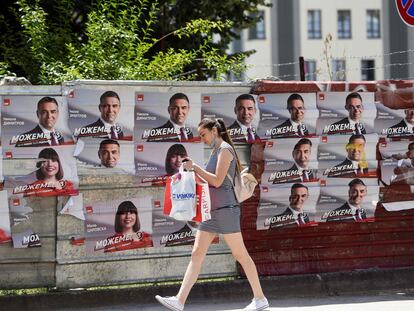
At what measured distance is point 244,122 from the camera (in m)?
7.69

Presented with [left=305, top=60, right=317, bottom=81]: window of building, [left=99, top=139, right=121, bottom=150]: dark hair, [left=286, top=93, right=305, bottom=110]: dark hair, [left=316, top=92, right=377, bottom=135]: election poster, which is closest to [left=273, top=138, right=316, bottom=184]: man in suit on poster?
[left=316, top=92, right=377, bottom=135]: election poster

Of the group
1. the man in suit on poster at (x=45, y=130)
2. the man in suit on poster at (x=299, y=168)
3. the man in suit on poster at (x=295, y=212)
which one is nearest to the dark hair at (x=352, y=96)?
the man in suit on poster at (x=299, y=168)

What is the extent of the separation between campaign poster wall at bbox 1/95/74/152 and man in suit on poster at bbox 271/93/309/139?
221cm

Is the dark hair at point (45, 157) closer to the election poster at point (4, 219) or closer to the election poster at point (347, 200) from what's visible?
the election poster at point (4, 219)

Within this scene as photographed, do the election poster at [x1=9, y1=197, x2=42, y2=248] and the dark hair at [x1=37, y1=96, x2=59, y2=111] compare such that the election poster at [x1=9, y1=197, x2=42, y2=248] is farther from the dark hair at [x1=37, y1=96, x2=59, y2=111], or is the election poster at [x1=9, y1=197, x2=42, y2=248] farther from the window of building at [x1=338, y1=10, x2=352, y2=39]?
the window of building at [x1=338, y1=10, x2=352, y2=39]

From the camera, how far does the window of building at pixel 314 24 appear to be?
52.1m

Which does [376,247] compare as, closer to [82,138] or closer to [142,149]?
[142,149]

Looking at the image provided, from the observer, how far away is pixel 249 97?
771 centimetres

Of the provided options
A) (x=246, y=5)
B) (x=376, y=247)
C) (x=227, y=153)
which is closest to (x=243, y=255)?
(x=227, y=153)

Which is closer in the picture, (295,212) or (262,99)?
(262,99)

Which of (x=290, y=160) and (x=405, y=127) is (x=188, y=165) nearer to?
(x=290, y=160)

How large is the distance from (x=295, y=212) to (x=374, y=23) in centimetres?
4713

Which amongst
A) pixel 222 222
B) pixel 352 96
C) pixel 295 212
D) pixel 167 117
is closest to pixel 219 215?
pixel 222 222

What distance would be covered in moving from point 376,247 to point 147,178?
2.67m
